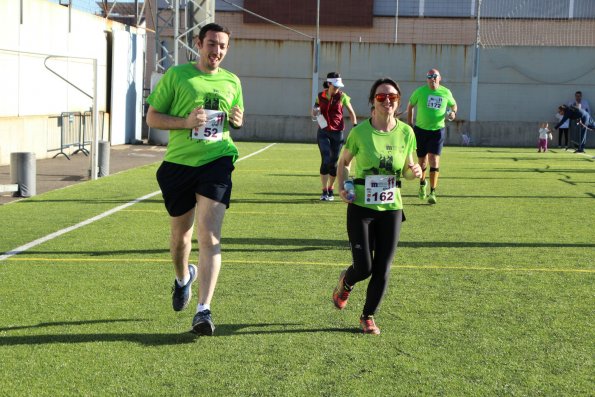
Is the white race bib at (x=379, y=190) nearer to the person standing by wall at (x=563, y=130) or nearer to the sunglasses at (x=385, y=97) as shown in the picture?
the sunglasses at (x=385, y=97)

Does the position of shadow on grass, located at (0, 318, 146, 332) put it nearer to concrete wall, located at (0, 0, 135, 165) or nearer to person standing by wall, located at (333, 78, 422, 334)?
person standing by wall, located at (333, 78, 422, 334)

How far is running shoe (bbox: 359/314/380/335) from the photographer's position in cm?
689

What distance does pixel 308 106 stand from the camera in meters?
41.7

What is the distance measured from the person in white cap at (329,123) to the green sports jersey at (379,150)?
8.75 m

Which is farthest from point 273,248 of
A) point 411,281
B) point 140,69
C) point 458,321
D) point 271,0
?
point 271,0

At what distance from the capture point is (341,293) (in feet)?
24.5

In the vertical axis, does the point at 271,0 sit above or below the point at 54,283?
above

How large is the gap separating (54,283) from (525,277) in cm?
409

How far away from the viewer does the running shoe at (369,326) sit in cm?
689

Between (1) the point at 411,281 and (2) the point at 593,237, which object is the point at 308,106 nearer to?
(2) the point at 593,237

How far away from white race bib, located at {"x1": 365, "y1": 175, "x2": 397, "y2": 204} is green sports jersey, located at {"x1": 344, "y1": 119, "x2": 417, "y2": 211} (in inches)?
1.5

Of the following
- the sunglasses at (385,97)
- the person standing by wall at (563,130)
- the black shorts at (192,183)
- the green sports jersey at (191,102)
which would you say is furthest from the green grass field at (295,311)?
the person standing by wall at (563,130)

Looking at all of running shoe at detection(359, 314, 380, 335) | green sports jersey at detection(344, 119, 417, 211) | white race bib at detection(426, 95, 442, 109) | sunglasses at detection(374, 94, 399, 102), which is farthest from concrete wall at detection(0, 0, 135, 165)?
running shoe at detection(359, 314, 380, 335)

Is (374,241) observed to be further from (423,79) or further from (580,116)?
(423,79)
